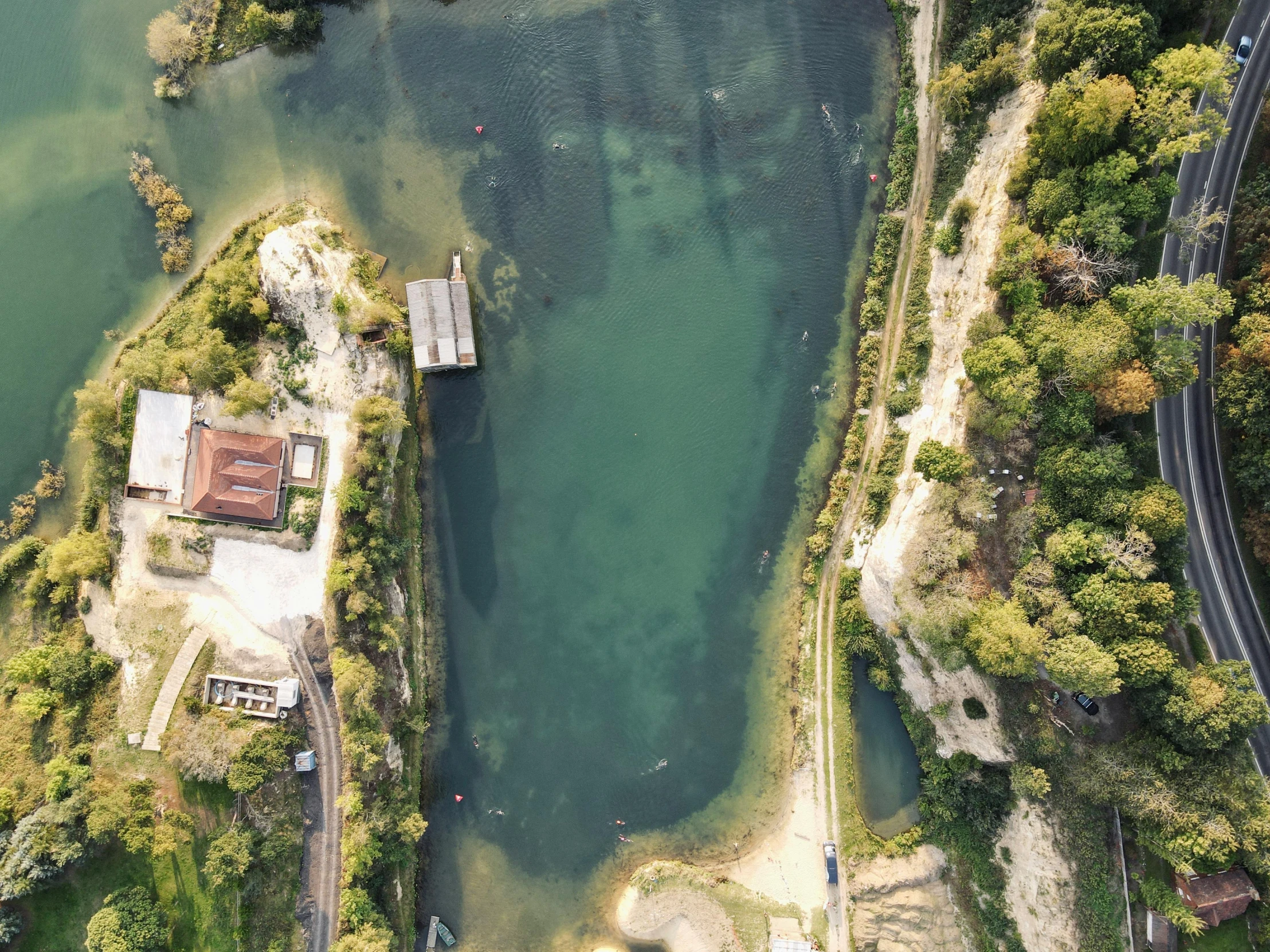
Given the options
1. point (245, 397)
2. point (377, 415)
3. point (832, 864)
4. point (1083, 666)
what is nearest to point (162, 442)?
point (245, 397)

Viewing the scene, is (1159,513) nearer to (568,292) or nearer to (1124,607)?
(1124,607)

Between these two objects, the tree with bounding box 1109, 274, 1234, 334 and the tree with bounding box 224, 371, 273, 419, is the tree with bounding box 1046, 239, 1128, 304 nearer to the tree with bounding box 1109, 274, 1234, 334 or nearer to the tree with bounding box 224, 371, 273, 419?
the tree with bounding box 1109, 274, 1234, 334

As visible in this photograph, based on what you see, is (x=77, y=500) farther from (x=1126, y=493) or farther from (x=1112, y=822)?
(x=1112, y=822)

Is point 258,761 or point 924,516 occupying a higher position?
point 924,516

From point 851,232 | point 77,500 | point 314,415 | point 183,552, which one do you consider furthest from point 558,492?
point 77,500

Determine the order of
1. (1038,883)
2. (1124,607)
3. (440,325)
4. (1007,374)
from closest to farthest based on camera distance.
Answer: (1124,607) < (1007,374) < (1038,883) < (440,325)

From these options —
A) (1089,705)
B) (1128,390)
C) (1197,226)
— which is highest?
(1197,226)
